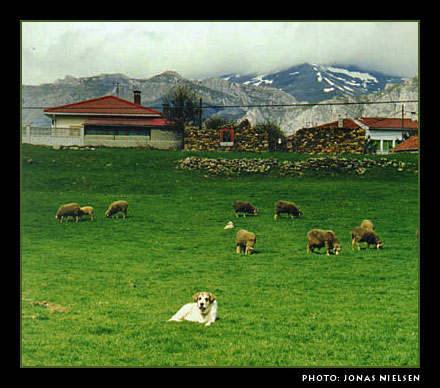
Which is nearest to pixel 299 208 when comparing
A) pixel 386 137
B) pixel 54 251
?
pixel 386 137

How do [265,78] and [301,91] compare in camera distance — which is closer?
[265,78]

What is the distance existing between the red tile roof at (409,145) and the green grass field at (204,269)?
22.7 inches

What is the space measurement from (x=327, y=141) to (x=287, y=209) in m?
2.74

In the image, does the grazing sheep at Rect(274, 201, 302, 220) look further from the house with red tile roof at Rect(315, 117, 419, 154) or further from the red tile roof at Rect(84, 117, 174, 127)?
the red tile roof at Rect(84, 117, 174, 127)

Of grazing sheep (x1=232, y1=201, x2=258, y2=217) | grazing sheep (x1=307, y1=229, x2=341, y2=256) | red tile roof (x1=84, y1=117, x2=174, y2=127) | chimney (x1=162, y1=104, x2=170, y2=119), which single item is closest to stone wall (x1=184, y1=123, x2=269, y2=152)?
chimney (x1=162, y1=104, x2=170, y2=119)

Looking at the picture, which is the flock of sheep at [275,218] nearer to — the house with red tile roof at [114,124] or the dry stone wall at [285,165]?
the dry stone wall at [285,165]

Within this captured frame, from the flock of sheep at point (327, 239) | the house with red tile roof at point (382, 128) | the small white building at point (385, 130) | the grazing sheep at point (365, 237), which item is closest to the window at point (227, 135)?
the house with red tile roof at point (382, 128)

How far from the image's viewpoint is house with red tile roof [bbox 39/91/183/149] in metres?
16.7

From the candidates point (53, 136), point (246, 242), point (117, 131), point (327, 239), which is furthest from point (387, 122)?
point (53, 136)

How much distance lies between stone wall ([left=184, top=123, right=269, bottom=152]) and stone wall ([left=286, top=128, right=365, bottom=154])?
103 centimetres

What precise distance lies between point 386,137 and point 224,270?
7.75 m

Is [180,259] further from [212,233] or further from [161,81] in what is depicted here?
[161,81]

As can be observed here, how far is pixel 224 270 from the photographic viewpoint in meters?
13.6

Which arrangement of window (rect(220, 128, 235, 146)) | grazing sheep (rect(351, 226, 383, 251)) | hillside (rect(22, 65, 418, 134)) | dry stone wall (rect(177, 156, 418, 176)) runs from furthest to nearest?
dry stone wall (rect(177, 156, 418, 176)) → window (rect(220, 128, 235, 146)) → hillside (rect(22, 65, 418, 134)) → grazing sheep (rect(351, 226, 383, 251))
